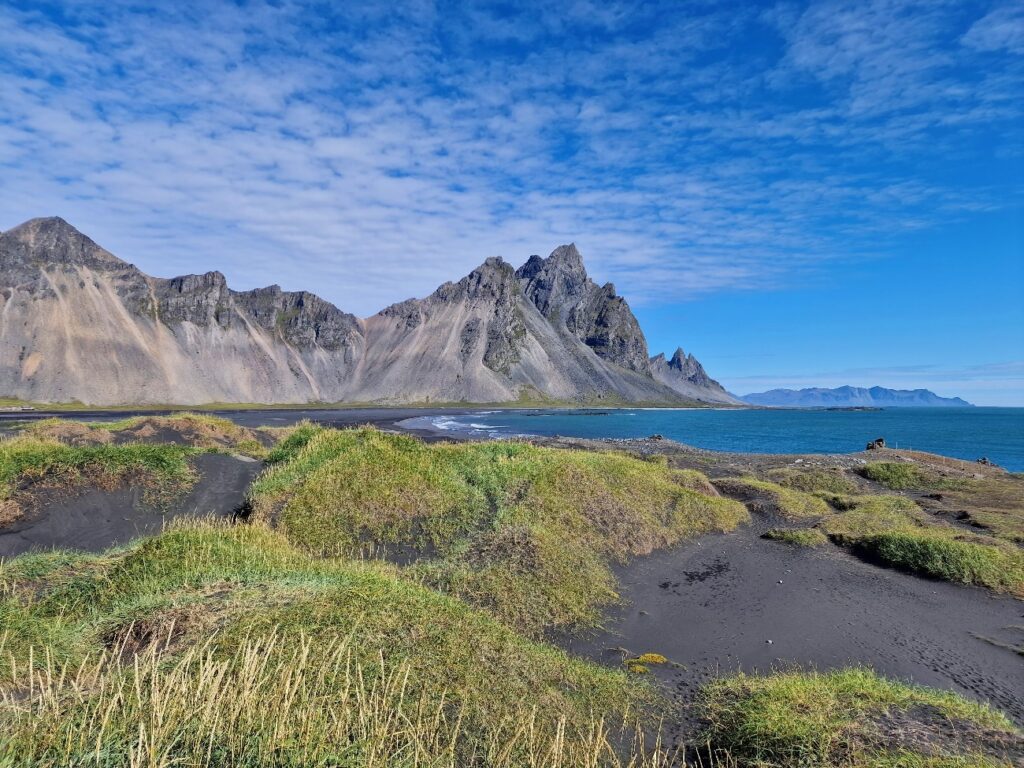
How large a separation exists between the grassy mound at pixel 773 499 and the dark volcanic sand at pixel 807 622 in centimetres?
602

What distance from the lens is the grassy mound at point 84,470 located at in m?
17.8

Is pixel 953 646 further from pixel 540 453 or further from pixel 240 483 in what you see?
pixel 240 483

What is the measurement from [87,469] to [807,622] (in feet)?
76.9

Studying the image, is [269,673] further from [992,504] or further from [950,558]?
[992,504]

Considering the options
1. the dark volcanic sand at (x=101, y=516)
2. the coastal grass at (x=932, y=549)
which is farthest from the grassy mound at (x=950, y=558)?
the dark volcanic sand at (x=101, y=516)

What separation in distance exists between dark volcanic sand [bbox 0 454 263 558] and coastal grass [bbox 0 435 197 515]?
501 millimetres

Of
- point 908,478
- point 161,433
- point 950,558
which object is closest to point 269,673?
point 950,558

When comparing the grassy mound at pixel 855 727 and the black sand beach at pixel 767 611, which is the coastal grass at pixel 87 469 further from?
the grassy mound at pixel 855 727

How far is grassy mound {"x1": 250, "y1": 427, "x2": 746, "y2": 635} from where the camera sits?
13969mm

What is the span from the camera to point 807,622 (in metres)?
13.6

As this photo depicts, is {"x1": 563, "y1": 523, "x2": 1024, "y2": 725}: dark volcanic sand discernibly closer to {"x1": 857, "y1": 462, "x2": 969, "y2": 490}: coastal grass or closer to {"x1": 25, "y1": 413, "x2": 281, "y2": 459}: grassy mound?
{"x1": 25, "y1": 413, "x2": 281, "y2": 459}: grassy mound

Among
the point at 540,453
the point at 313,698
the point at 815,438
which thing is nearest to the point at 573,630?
the point at 313,698

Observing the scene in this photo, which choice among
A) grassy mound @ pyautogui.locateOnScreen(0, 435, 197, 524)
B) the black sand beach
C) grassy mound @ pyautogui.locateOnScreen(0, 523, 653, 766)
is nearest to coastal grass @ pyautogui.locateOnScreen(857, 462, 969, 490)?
the black sand beach

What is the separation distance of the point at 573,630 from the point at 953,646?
862 cm
